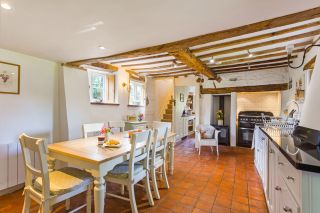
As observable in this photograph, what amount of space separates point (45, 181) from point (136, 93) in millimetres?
3834

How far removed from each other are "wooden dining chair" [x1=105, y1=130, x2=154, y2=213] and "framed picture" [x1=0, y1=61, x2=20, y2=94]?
2.01 metres

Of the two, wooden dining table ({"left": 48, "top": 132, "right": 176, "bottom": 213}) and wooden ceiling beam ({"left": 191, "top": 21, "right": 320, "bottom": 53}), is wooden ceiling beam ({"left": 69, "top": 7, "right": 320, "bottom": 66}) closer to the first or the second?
wooden ceiling beam ({"left": 191, "top": 21, "right": 320, "bottom": 53})

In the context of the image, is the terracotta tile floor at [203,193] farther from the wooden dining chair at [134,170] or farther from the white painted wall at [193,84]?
the white painted wall at [193,84]

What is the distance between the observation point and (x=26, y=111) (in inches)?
112

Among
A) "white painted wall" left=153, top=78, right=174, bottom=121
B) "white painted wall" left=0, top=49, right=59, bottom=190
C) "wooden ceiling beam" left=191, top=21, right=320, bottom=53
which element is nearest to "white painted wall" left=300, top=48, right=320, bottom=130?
"wooden ceiling beam" left=191, top=21, right=320, bottom=53

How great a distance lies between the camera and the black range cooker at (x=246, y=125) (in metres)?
5.15

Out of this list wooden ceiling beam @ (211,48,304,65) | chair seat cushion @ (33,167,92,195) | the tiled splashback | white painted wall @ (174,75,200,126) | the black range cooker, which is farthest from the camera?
white painted wall @ (174,75,200,126)

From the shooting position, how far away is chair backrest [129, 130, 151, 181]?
191 centimetres

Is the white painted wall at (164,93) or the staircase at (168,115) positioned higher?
the white painted wall at (164,93)

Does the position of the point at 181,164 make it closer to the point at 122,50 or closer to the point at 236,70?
the point at 122,50

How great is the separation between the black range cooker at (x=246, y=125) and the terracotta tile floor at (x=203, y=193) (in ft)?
5.18

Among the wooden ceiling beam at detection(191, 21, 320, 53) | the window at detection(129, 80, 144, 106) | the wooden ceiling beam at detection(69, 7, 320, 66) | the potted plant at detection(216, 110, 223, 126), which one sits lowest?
the potted plant at detection(216, 110, 223, 126)

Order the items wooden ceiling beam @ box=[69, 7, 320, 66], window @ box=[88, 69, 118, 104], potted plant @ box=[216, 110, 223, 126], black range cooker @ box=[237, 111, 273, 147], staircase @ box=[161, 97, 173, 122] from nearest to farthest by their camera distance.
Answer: wooden ceiling beam @ box=[69, 7, 320, 66] → window @ box=[88, 69, 118, 104] → black range cooker @ box=[237, 111, 273, 147] → potted plant @ box=[216, 110, 223, 126] → staircase @ box=[161, 97, 173, 122]

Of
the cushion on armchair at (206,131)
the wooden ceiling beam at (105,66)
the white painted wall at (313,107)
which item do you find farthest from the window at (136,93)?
the white painted wall at (313,107)
